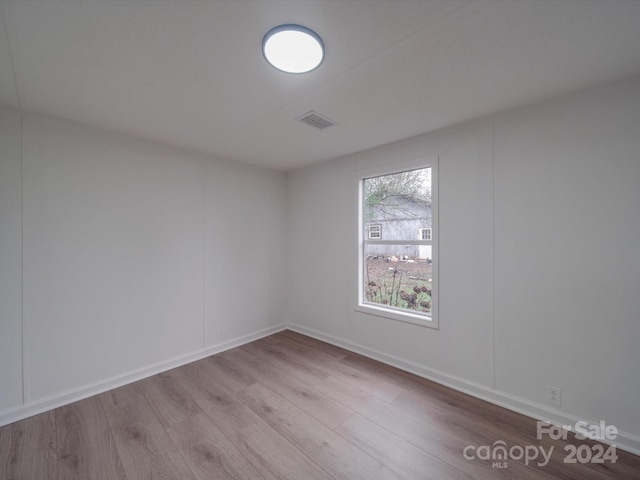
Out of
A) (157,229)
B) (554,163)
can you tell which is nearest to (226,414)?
(157,229)

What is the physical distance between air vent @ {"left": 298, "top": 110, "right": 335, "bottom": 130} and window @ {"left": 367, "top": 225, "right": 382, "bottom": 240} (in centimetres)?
132

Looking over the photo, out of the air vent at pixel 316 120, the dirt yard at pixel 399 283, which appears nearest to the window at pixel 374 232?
the dirt yard at pixel 399 283

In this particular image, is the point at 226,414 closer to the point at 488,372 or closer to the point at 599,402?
the point at 488,372

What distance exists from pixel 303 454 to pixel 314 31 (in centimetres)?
250

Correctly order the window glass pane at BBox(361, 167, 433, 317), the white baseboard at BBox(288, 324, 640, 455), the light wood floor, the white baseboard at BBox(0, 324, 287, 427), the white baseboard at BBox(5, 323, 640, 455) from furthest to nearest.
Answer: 1. the window glass pane at BBox(361, 167, 433, 317)
2. the white baseboard at BBox(0, 324, 287, 427)
3. the white baseboard at BBox(5, 323, 640, 455)
4. the white baseboard at BBox(288, 324, 640, 455)
5. the light wood floor

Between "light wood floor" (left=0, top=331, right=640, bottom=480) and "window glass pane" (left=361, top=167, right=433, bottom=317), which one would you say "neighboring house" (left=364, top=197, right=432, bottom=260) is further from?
"light wood floor" (left=0, top=331, right=640, bottom=480)

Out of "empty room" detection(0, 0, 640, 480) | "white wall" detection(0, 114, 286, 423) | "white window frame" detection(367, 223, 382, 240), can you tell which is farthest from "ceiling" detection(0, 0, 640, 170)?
"white window frame" detection(367, 223, 382, 240)

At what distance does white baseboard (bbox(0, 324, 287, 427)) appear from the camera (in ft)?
6.59

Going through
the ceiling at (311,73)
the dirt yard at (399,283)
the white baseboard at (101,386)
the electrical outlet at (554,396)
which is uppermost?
the ceiling at (311,73)

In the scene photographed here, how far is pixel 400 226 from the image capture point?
9.56 feet

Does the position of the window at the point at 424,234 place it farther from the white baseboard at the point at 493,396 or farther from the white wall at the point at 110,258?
the white wall at the point at 110,258

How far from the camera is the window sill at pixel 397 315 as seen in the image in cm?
261

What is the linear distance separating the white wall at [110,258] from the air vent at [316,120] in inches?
60.1

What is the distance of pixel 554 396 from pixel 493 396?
415 millimetres
